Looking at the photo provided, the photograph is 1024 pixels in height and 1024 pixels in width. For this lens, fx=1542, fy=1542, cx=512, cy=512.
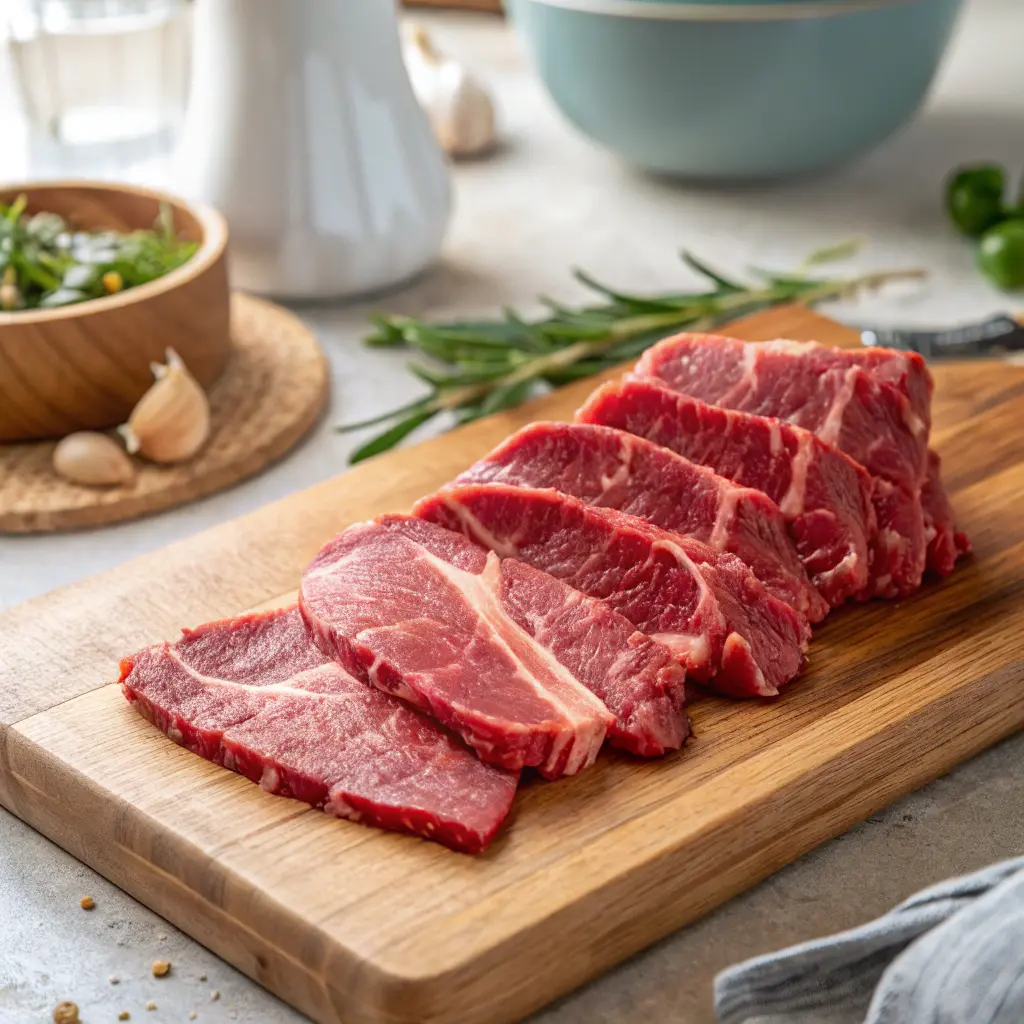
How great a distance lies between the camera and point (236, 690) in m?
2.43

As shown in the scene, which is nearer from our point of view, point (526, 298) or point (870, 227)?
point (526, 298)

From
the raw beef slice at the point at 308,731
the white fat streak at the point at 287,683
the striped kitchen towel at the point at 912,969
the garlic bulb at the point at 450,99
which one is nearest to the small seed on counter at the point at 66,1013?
the raw beef slice at the point at 308,731

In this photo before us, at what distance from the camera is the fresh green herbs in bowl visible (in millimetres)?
3514

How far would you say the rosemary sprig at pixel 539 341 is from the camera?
11.6 ft

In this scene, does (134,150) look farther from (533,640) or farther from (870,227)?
(533,640)

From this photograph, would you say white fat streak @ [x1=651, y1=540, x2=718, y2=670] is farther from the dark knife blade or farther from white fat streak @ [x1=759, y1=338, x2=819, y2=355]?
the dark knife blade

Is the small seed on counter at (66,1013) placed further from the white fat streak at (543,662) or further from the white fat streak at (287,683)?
the white fat streak at (543,662)

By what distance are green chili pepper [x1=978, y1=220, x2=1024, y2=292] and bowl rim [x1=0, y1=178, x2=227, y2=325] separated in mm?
2153

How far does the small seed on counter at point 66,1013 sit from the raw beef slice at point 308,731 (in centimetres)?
40

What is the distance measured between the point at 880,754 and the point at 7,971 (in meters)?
1.33

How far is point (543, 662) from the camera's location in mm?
2430

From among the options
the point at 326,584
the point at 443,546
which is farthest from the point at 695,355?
the point at 326,584

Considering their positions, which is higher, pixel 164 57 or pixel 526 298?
pixel 164 57

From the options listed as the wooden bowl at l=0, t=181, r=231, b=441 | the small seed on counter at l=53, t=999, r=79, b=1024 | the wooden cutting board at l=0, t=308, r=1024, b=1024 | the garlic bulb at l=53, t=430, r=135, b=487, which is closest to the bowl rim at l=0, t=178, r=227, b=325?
the wooden bowl at l=0, t=181, r=231, b=441
